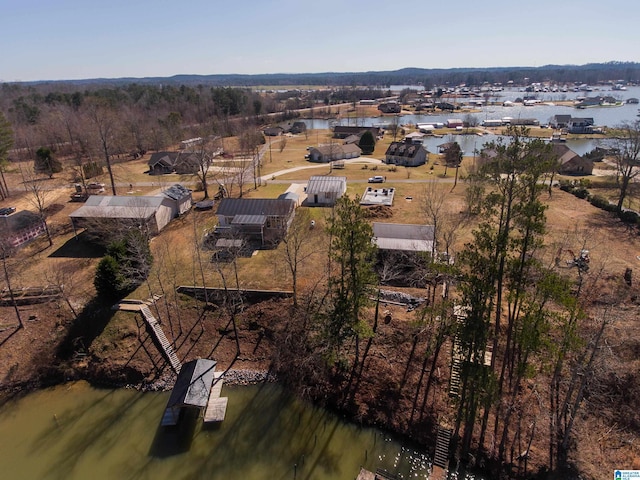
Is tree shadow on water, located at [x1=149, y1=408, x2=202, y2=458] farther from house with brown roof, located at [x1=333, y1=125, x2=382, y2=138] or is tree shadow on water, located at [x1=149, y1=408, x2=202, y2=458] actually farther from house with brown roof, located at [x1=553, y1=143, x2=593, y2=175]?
house with brown roof, located at [x1=333, y1=125, x2=382, y2=138]

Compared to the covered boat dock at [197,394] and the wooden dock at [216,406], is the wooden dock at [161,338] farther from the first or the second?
the wooden dock at [216,406]

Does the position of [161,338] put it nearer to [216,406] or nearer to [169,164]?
[216,406]

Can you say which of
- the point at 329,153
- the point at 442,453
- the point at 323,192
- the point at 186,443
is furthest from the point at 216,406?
the point at 329,153

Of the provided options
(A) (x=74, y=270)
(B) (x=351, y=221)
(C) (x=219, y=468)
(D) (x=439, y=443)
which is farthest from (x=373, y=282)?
(A) (x=74, y=270)

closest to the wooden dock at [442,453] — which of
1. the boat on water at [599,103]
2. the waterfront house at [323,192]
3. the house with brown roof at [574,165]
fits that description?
the waterfront house at [323,192]

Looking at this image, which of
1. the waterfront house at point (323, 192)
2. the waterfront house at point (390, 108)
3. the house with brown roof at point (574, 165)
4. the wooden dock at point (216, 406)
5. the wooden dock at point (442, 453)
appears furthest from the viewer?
the waterfront house at point (390, 108)

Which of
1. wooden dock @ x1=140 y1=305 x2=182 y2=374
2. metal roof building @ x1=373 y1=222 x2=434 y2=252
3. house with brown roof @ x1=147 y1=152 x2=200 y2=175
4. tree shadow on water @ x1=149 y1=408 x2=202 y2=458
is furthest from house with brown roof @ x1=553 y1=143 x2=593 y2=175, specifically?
tree shadow on water @ x1=149 y1=408 x2=202 y2=458

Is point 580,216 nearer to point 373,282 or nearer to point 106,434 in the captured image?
point 373,282
